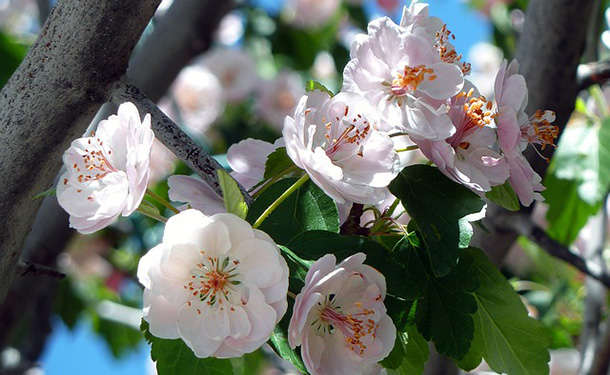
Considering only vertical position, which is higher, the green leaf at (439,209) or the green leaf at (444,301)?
the green leaf at (439,209)

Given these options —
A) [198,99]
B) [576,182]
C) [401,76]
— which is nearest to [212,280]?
[401,76]

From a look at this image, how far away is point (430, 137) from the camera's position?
58 cm

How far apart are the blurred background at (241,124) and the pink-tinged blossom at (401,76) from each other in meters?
0.83

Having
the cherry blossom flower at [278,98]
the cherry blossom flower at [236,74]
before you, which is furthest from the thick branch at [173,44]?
the cherry blossom flower at [236,74]

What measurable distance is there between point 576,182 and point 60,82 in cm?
97

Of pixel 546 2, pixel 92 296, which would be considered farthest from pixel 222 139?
pixel 546 2

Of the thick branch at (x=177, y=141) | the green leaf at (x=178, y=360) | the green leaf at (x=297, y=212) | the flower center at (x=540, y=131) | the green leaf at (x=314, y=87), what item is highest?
the flower center at (x=540, y=131)

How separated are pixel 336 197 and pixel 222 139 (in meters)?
1.92

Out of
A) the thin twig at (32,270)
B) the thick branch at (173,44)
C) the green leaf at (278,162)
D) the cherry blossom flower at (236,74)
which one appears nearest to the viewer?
the green leaf at (278,162)

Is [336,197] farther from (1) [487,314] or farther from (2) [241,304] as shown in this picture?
(1) [487,314]

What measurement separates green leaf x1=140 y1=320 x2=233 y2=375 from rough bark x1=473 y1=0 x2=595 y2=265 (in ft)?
1.79

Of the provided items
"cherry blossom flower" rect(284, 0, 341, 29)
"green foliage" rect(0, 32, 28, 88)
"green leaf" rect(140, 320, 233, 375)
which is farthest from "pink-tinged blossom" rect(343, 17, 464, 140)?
"cherry blossom flower" rect(284, 0, 341, 29)

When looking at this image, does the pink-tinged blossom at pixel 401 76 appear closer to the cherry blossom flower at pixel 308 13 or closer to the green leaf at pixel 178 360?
the green leaf at pixel 178 360

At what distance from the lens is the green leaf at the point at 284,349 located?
1.80 ft
